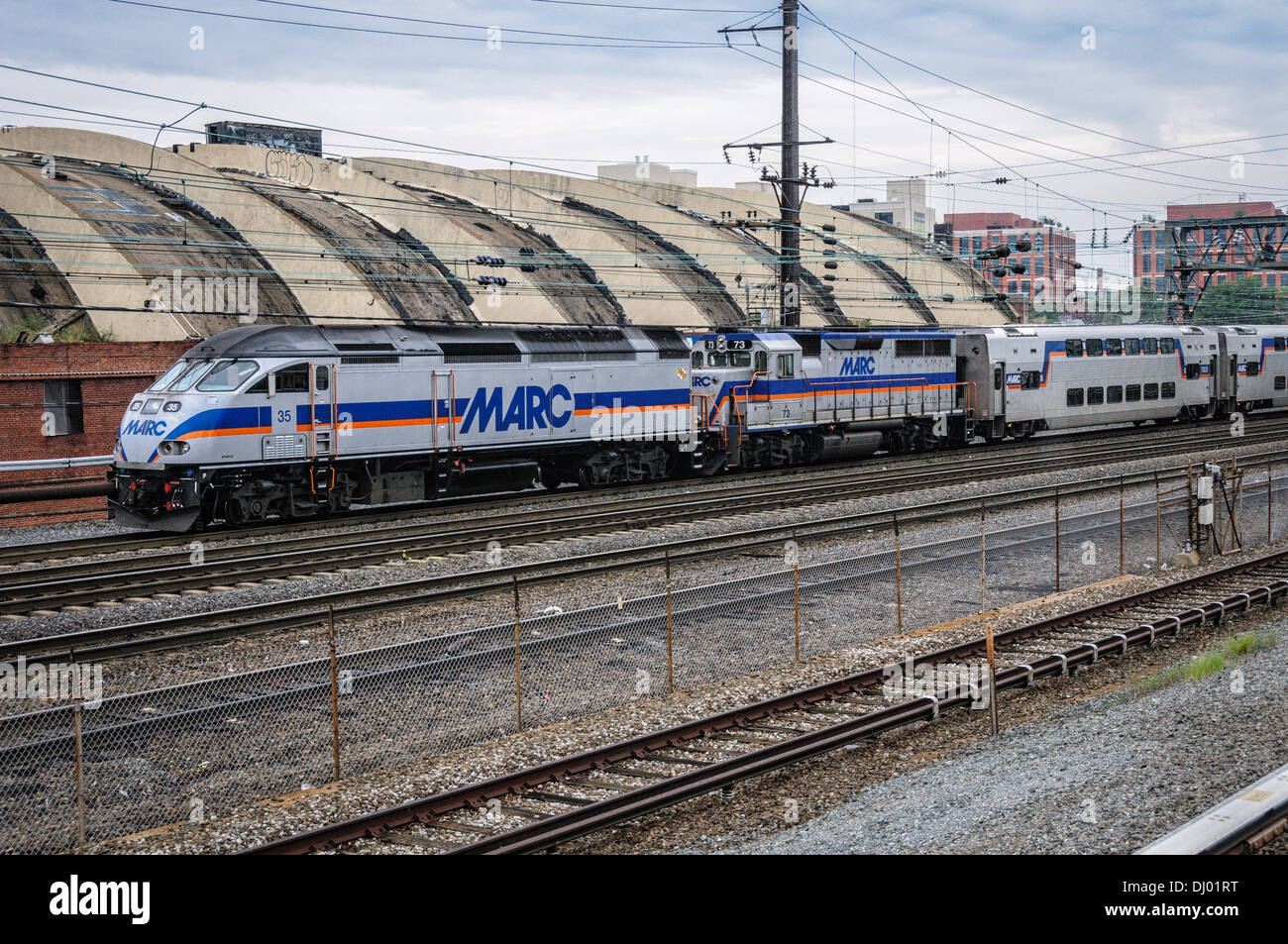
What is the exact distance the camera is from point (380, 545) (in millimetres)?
22484

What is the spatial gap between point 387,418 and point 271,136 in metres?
40.1

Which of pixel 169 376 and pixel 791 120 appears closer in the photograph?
pixel 169 376

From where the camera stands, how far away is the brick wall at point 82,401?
2925 centimetres

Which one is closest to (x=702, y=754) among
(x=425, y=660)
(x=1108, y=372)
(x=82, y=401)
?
(x=425, y=660)

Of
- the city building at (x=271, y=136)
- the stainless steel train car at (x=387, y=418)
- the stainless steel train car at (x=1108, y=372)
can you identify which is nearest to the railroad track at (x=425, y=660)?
the stainless steel train car at (x=387, y=418)

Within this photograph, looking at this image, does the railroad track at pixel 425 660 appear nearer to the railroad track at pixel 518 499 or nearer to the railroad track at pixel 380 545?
the railroad track at pixel 380 545

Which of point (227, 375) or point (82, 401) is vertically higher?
point (227, 375)

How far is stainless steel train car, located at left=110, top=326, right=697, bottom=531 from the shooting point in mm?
24031

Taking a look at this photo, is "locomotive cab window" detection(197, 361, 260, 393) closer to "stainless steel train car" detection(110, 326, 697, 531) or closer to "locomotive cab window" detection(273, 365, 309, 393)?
Result: "stainless steel train car" detection(110, 326, 697, 531)

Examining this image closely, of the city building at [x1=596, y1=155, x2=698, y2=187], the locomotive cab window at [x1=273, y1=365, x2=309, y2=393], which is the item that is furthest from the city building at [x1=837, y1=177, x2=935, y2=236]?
the locomotive cab window at [x1=273, y1=365, x2=309, y2=393]

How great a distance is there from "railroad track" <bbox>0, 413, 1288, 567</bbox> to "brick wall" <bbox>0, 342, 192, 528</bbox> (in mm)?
5173

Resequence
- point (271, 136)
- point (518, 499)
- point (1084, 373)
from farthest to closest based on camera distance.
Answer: point (271, 136) < point (1084, 373) < point (518, 499)

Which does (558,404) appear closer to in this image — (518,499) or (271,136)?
(518,499)
